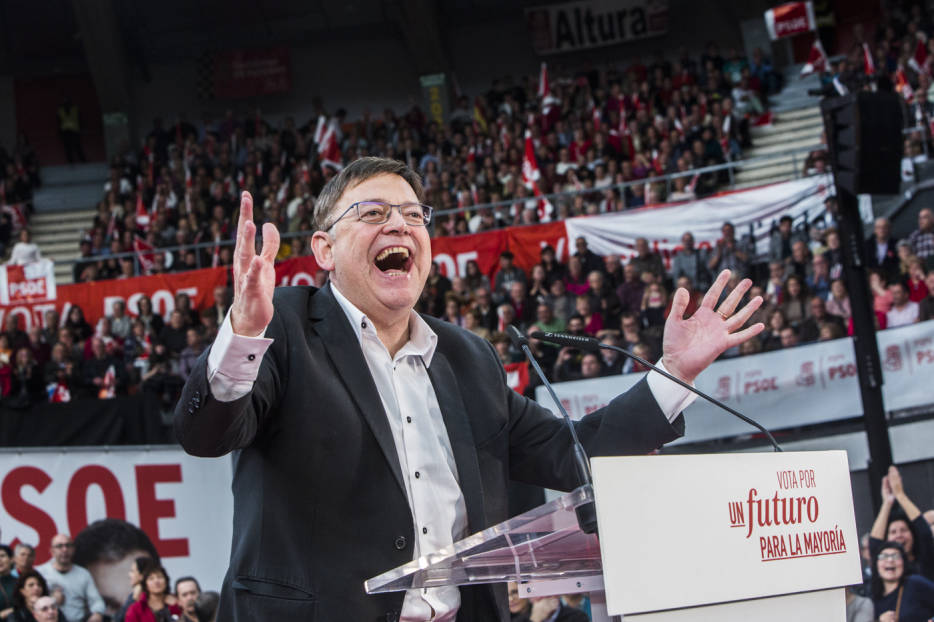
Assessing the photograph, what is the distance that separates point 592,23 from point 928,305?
43.1 ft

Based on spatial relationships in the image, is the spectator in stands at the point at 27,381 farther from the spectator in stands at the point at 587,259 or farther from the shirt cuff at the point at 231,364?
the shirt cuff at the point at 231,364

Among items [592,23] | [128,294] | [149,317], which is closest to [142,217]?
[128,294]

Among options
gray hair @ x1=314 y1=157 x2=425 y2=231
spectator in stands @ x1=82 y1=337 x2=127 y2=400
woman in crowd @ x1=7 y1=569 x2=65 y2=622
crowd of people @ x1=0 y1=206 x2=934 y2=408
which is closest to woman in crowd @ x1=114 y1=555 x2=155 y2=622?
woman in crowd @ x1=7 y1=569 x2=65 y2=622

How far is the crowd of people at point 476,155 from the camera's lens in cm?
1455

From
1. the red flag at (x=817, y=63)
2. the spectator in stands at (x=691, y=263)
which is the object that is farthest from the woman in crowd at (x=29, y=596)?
the red flag at (x=817, y=63)

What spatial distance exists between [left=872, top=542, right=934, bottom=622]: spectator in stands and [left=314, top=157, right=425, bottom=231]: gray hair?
4.97 m

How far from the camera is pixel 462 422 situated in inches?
103

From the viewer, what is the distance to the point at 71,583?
871 centimetres

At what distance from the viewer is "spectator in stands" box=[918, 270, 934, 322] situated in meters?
8.73

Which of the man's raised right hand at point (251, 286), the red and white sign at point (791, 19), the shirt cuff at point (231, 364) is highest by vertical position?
Answer: the red and white sign at point (791, 19)

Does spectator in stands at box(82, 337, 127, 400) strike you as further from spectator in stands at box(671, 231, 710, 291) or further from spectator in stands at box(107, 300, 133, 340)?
spectator in stands at box(671, 231, 710, 291)

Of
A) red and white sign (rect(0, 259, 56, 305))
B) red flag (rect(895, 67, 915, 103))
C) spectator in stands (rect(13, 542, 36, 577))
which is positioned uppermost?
red flag (rect(895, 67, 915, 103))

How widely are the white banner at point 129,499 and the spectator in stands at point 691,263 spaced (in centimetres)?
507

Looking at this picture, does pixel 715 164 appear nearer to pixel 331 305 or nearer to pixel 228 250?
pixel 228 250
